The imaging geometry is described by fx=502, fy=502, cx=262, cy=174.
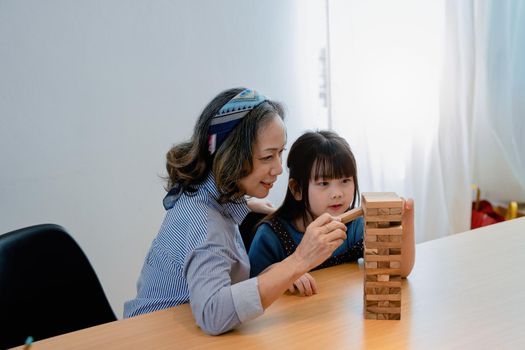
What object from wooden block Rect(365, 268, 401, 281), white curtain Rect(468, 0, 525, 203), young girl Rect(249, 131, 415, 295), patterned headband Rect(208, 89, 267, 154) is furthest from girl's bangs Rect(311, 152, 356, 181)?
white curtain Rect(468, 0, 525, 203)

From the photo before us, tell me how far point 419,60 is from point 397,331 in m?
1.83

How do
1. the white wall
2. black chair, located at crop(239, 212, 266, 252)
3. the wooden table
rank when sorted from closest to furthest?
the wooden table → black chair, located at crop(239, 212, 266, 252) → the white wall

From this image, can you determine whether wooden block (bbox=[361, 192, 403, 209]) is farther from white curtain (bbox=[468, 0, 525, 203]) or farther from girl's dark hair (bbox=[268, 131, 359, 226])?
white curtain (bbox=[468, 0, 525, 203])

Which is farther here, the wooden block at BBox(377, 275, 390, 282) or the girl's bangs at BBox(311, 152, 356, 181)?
the girl's bangs at BBox(311, 152, 356, 181)

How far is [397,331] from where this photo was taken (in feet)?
3.33

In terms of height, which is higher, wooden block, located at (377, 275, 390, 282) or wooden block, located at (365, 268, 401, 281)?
wooden block, located at (365, 268, 401, 281)

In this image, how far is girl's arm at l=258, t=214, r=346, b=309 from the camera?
104 cm

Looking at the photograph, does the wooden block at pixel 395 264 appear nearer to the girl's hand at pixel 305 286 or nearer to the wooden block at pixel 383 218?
the wooden block at pixel 383 218

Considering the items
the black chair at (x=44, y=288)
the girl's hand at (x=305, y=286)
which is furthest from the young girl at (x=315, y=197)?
the black chair at (x=44, y=288)

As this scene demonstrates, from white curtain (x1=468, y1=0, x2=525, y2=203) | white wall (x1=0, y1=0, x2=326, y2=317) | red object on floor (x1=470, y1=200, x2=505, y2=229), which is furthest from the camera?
red object on floor (x1=470, y1=200, x2=505, y2=229)

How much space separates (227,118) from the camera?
1207 millimetres

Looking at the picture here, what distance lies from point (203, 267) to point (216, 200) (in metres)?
0.20

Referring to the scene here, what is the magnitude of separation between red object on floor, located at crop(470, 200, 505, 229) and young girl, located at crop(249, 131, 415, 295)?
1.40 m

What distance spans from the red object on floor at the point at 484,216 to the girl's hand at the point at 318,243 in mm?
1845
